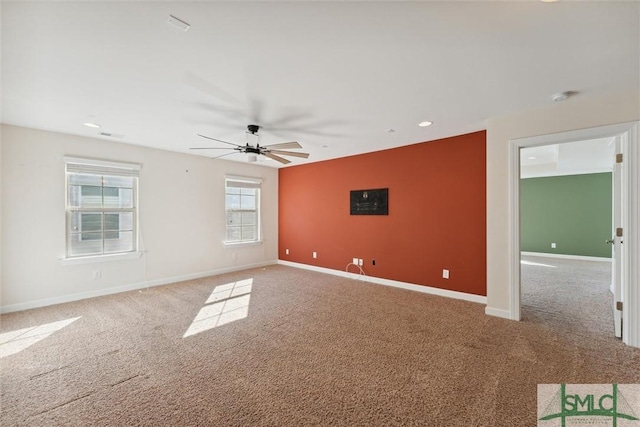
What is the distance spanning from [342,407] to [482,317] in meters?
2.44

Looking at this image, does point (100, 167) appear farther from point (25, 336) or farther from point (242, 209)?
point (242, 209)

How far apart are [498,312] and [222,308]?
3.71 meters

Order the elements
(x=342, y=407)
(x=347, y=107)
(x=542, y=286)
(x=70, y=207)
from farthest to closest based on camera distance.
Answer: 1. (x=542, y=286)
2. (x=70, y=207)
3. (x=347, y=107)
4. (x=342, y=407)

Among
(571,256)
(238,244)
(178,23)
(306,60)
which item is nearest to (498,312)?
(306,60)

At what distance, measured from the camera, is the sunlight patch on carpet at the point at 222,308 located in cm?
317

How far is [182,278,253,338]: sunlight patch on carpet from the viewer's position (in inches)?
125

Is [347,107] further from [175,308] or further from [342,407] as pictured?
[175,308]

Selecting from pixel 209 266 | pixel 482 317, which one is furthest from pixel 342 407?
pixel 209 266

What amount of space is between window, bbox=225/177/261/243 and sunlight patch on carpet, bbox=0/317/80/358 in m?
3.08

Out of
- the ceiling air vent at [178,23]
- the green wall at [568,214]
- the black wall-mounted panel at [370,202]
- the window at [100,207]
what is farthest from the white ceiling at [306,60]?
the green wall at [568,214]

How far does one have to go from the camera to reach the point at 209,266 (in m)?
5.62

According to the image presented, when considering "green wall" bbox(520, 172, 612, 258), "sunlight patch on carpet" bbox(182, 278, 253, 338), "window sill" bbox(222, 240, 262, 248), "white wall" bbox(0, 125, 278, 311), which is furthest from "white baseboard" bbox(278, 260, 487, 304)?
"green wall" bbox(520, 172, 612, 258)

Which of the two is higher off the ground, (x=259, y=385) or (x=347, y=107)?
(x=347, y=107)

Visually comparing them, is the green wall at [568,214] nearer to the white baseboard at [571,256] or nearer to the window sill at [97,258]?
the white baseboard at [571,256]
